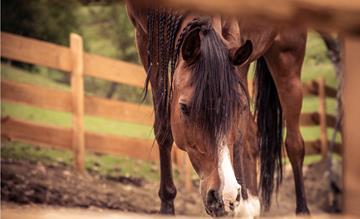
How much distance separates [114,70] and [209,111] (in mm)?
1989

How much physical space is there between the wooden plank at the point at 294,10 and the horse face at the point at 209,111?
3.56 feet

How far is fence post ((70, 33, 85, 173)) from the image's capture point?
379cm

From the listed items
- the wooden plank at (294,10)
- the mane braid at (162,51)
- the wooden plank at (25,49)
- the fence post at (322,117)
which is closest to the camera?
the wooden plank at (294,10)

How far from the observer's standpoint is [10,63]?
150 inches

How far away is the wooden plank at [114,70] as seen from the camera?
151 inches

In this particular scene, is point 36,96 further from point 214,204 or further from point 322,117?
point 214,204

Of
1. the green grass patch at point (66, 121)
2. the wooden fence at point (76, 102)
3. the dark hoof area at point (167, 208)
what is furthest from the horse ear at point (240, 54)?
the green grass patch at point (66, 121)

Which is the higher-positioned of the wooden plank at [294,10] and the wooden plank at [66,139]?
the wooden plank at [294,10]

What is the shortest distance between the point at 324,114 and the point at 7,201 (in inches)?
84.7

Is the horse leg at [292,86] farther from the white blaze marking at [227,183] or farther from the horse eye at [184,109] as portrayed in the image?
the white blaze marking at [227,183]

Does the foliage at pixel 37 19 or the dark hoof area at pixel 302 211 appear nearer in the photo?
the dark hoof area at pixel 302 211

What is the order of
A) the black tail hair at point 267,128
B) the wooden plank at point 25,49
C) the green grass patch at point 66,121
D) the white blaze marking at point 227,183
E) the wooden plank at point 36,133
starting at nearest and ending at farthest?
1. the white blaze marking at point 227,183
2. the black tail hair at point 267,128
3. the wooden plank at point 25,49
4. the wooden plank at point 36,133
5. the green grass patch at point 66,121

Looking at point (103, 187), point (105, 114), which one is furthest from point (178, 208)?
point (105, 114)

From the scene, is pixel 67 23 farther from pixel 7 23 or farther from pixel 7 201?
pixel 7 201
